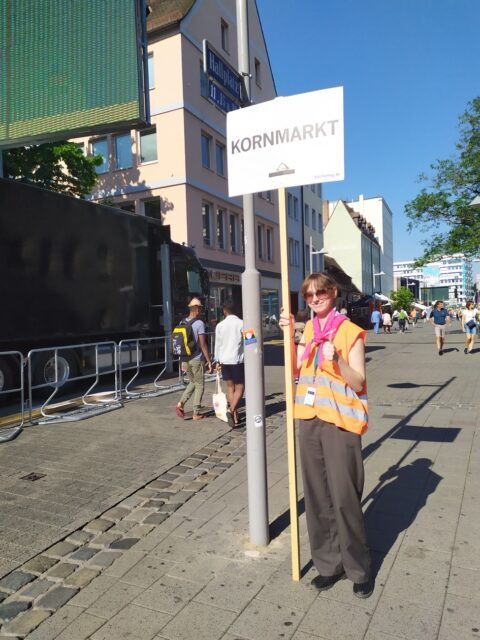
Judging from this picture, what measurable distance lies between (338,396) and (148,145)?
71.8ft

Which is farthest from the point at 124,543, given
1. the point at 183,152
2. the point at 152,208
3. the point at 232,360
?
the point at 152,208

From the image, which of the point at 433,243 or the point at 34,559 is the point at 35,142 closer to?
the point at 34,559

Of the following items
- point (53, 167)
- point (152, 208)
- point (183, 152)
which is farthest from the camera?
point (152, 208)

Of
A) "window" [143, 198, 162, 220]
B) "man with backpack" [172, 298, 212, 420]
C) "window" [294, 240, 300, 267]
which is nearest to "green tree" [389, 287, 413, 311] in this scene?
"window" [294, 240, 300, 267]

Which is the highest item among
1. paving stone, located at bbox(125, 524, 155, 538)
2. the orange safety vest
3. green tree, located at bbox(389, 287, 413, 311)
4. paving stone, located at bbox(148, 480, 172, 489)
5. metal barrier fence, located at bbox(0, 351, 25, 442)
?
green tree, located at bbox(389, 287, 413, 311)

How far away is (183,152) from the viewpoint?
21.4 metres

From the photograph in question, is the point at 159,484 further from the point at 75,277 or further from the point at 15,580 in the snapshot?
the point at 75,277

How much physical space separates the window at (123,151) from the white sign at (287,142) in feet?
70.0

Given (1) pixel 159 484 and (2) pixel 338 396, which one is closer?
(2) pixel 338 396

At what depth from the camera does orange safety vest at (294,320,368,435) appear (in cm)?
270

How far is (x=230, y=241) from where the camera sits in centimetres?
2558

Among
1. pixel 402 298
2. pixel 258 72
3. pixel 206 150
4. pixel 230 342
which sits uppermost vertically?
pixel 258 72

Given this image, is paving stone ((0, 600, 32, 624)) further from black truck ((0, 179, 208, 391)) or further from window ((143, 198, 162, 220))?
window ((143, 198, 162, 220))

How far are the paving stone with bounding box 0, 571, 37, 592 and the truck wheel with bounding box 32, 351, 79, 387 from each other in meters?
5.39
